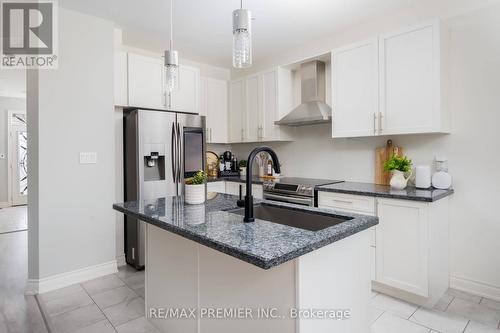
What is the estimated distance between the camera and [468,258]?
2475mm

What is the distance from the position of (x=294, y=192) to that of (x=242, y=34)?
1922 mm

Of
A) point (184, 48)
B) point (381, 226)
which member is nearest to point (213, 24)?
point (184, 48)

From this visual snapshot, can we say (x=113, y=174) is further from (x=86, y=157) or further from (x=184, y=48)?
(x=184, y=48)

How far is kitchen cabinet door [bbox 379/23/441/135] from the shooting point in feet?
7.73

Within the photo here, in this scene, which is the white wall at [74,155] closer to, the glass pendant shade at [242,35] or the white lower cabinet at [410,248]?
the glass pendant shade at [242,35]

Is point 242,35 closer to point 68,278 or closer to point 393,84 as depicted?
point 393,84

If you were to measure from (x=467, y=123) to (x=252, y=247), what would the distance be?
8.09ft

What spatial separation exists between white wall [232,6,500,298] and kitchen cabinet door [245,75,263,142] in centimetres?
194

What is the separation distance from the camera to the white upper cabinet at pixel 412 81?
7.72 ft

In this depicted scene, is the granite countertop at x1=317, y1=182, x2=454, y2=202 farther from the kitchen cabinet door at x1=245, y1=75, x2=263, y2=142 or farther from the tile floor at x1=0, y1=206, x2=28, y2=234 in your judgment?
the tile floor at x1=0, y1=206, x2=28, y2=234

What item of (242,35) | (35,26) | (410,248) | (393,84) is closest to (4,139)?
(35,26)

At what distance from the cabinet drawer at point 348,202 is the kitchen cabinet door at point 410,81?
0.68 m

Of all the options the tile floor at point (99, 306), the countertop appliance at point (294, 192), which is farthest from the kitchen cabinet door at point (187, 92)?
the tile floor at point (99, 306)

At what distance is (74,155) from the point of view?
276 centimetres
